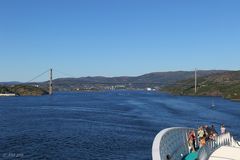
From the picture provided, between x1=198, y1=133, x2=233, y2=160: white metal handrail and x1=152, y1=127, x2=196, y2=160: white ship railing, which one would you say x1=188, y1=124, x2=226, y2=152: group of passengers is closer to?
x1=198, y1=133, x2=233, y2=160: white metal handrail

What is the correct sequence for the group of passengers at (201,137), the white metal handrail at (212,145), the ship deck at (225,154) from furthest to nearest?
1. the group of passengers at (201,137)
2. the ship deck at (225,154)
3. the white metal handrail at (212,145)

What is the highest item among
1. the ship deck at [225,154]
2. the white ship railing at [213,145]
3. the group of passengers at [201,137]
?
the group of passengers at [201,137]

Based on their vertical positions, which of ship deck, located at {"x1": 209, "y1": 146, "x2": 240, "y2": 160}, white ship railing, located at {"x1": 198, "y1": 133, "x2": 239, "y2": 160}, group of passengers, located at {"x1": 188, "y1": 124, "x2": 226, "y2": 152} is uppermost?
group of passengers, located at {"x1": 188, "y1": 124, "x2": 226, "y2": 152}

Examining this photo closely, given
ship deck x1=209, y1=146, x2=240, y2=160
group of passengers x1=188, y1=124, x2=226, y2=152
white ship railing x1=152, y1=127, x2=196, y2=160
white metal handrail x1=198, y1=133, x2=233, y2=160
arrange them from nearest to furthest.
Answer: white ship railing x1=152, y1=127, x2=196, y2=160 < white metal handrail x1=198, y1=133, x2=233, y2=160 < ship deck x1=209, y1=146, x2=240, y2=160 < group of passengers x1=188, y1=124, x2=226, y2=152

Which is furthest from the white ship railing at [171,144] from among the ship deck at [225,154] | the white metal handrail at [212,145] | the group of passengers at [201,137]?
the ship deck at [225,154]

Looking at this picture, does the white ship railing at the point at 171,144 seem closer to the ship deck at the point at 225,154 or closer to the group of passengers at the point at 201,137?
the group of passengers at the point at 201,137

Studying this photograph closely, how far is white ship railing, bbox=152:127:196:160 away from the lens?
65.1ft

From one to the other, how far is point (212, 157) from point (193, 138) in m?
1.94

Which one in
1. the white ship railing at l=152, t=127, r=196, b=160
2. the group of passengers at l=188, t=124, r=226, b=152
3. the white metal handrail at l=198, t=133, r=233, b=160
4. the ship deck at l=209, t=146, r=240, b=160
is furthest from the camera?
the group of passengers at l=188, t=124, r=226, b=152

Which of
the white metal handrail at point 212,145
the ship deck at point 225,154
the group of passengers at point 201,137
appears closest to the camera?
the white metal handrail at point 212,145

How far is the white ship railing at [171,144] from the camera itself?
1983cm

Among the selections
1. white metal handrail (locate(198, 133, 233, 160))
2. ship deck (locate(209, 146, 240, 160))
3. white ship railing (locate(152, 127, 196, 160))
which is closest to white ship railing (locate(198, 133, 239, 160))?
white metal handrail (locate(198, 133, 233, 160))

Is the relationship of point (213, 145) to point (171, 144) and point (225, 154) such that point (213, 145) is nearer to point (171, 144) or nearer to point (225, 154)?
point (225, 154)

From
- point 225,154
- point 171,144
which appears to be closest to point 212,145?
point 225,154
